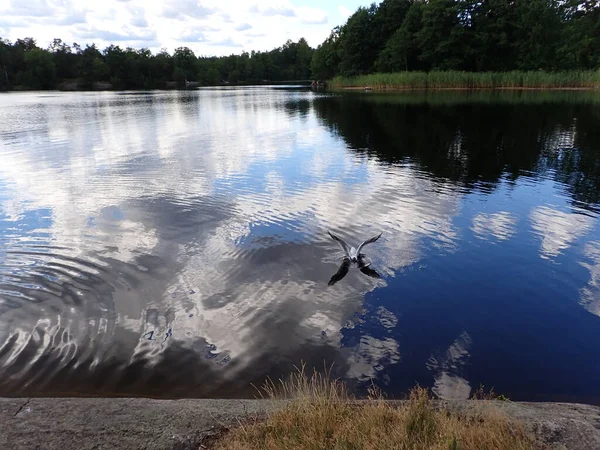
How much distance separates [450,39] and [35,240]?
81.9 m

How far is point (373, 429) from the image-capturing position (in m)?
3.77

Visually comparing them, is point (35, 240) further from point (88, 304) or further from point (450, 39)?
point (450, 39)

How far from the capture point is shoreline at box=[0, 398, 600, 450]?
13.5 ft

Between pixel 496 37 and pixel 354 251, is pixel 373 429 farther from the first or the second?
pixel 496 37

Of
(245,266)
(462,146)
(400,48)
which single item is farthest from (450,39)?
(245,266)

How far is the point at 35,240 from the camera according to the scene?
11.1 meters

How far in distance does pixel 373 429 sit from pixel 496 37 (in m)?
88.2

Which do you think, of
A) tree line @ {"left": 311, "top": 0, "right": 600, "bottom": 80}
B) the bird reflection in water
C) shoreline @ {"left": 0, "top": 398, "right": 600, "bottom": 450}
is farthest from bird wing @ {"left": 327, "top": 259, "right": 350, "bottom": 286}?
tree line @ {"left": 311, "top": 0, "right": 600, "bottom": 80}

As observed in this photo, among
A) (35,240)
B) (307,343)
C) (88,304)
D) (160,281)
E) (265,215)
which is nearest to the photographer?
(307,343)

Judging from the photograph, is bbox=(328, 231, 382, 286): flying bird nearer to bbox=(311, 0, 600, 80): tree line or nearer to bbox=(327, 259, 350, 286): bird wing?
bbox=(327, 259, 350, 286): bird wing

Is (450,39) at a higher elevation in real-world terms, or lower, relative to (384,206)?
higher

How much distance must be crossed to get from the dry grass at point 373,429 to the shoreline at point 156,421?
0.97 ft

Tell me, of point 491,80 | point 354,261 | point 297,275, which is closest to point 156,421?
point 297,275

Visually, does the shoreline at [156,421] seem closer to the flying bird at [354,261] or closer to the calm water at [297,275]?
the calm water at [297,275]
